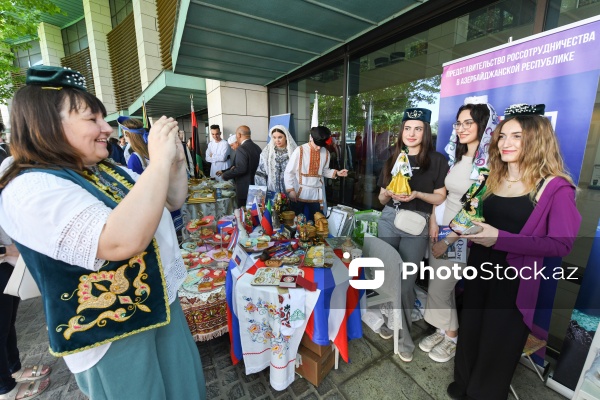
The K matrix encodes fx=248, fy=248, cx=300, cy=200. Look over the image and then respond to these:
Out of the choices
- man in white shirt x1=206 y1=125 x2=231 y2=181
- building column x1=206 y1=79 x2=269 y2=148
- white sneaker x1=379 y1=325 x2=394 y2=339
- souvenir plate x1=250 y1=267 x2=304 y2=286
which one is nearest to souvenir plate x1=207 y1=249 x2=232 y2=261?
souvenir plate x1=250 y1=267 x2=304 y2=286

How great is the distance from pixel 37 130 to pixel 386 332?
2.77 meters

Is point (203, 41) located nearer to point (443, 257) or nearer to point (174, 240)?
point (174, 240)

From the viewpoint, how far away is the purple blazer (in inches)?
50.3

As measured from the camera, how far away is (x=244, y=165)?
4.16m

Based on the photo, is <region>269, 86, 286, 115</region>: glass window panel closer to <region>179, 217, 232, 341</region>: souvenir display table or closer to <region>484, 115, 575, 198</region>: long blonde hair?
<region>179, 217, 232, 341</region>: souvenir display table

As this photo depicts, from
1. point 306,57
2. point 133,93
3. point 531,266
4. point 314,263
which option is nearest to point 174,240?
point 314,263

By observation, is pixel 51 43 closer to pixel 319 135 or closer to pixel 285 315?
pixel 319 135

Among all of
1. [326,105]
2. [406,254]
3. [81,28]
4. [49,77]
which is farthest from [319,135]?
[81,28]

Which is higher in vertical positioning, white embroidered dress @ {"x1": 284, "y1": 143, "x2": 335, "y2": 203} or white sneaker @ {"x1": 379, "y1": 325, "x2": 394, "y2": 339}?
white embroidered dress @ {"x1": 284, "y1": 143, "x2": 335, "y2": 203}

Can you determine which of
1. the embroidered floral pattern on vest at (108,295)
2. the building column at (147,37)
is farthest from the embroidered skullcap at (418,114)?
the building column at (147,37)

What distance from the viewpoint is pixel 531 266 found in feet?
4.67

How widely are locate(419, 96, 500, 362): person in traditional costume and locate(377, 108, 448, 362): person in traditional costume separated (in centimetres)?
10

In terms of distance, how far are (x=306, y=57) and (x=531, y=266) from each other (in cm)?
412

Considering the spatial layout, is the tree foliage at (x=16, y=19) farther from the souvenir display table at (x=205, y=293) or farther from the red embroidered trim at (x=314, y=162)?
the souvenir display table at (x=205, y=293)
